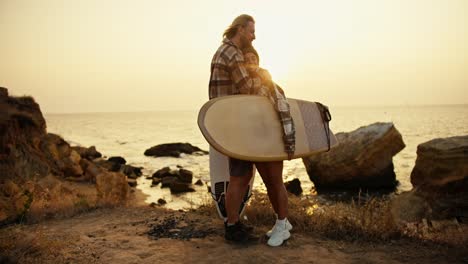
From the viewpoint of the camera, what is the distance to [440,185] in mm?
9672

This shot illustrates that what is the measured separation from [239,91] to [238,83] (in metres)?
0.13

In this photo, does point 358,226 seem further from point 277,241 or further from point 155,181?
point 155,181

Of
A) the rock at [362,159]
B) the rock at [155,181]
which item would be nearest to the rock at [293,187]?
the rock at [362,159]

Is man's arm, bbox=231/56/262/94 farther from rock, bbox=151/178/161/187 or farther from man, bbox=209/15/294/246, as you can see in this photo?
rock, bbox=151/178/161/187

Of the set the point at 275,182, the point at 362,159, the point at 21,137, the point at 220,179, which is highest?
the point at 275,182

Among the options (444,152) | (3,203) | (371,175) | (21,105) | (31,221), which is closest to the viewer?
(31,221)

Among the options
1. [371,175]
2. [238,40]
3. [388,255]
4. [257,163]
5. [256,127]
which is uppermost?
[238,40]

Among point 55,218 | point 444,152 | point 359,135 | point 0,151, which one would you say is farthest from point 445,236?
point 0,151

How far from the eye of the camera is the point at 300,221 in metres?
4.46

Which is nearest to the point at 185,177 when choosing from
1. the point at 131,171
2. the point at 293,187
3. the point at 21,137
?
the point at 131,171

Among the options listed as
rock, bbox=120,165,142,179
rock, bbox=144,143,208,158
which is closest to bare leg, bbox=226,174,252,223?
rock, bbox=120,165,142,179

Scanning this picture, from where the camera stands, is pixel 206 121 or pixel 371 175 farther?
pixel 371 175

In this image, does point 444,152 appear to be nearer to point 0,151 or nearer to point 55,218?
point 55,218

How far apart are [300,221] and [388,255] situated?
1.13 metres
